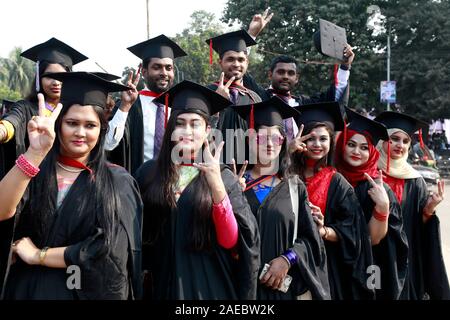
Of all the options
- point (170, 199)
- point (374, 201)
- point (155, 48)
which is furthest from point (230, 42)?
point (170, 199)

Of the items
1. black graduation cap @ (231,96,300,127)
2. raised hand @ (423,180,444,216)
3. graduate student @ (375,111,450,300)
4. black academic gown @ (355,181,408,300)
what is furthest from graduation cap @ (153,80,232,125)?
raised hand @ (423,180,444,216)

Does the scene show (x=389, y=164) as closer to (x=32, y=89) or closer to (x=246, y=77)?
(x=246, y=77)

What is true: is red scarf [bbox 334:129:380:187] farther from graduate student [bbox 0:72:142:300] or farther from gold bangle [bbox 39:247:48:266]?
gold bangle [bbox 39:247:48:266]

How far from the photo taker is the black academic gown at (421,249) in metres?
3.83

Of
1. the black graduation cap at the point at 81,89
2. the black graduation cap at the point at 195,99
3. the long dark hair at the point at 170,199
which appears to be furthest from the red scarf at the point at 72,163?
the black graduation cap at the point at 195,99

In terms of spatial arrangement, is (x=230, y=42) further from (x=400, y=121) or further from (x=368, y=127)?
(x=400, y=121)

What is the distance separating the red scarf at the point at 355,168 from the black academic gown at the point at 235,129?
0.75 meters

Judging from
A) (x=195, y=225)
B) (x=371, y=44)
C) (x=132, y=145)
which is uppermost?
(x=371, y=44)

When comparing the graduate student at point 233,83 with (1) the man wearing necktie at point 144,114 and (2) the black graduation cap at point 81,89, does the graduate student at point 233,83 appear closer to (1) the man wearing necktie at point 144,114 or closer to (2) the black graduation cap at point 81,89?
(1) the man wearing necktie at point 144,114

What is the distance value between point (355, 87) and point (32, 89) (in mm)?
16788

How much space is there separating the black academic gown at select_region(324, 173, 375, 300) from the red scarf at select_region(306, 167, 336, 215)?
3 cm

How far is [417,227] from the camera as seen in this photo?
153 inches

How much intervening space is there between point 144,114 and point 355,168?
1748mm

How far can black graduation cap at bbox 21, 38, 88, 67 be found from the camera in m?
3.86
